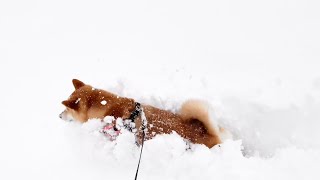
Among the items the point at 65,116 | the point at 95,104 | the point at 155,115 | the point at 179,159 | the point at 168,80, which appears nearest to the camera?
the point at 179,159

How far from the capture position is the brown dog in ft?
14.1

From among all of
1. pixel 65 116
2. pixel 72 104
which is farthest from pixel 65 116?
pixel 72 104

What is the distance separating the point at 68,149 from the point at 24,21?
4.01m

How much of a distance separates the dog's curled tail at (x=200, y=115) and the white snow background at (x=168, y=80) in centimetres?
25

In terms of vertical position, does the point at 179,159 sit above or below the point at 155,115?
below

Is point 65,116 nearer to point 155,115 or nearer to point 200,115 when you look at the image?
point 155,115

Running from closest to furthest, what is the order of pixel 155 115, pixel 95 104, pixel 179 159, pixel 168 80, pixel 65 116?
1. pixel 179 159
2. pixel 155 115
3. pixel 95 104
4. pixel 65 116
5. pixel 168 80

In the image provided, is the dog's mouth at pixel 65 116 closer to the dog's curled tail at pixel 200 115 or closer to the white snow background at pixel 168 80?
the white snow background at pixel 168 80

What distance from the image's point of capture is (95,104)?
14.8 ft

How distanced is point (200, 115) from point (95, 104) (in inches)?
51.9

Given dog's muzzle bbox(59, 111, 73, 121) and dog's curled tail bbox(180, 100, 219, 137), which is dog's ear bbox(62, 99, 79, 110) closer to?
dog's muzzle bbox(59, 111, 73, 121)

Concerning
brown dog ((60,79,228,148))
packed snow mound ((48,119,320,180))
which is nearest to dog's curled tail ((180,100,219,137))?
brown dog ((60,79,228,148))

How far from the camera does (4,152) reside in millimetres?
4902

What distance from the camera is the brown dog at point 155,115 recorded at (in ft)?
14.1
